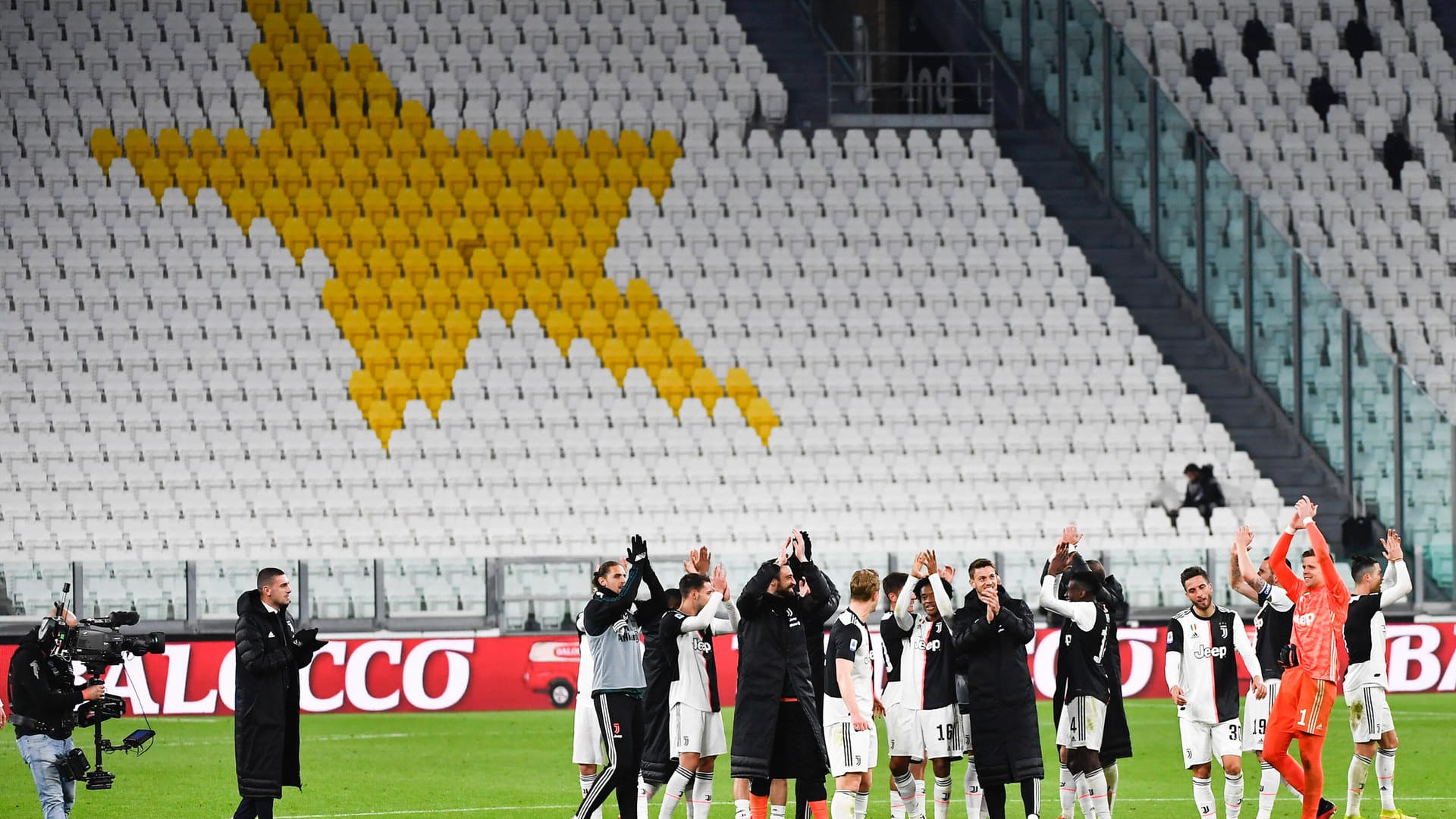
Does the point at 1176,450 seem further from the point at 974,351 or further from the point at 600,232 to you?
the point at 600,232

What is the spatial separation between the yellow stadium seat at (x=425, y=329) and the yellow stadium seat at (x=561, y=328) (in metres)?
1.41

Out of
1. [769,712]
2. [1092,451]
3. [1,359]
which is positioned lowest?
[769,712]

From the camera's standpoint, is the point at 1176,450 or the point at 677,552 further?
the point at 1176,450

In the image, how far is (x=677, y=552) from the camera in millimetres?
21000

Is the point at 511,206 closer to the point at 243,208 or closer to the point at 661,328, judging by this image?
the point at 661,328

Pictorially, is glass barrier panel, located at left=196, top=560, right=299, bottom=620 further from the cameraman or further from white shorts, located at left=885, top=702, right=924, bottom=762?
white shorts, located at left=885, top=702, right=924, bottom=762

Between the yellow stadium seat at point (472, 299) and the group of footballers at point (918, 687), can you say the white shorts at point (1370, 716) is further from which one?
the yellow stadium seat at point (472, 299)

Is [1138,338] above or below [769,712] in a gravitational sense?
above

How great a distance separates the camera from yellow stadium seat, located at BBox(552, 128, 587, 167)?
2595 cm

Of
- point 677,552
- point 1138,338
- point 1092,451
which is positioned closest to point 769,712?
point 677,552

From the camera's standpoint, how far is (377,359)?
24047 mm

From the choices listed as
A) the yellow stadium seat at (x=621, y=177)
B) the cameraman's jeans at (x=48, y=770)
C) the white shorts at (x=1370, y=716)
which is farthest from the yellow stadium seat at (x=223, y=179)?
the white shorts at (x=1370, y=716)

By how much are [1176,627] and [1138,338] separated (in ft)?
44.2

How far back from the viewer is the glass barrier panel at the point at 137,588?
1914 cm
